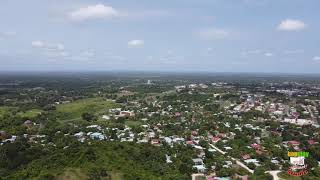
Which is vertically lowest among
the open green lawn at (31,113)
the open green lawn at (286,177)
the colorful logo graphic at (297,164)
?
the open green lawn at (286,177)

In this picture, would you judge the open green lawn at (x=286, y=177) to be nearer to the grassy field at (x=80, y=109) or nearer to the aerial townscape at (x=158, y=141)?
the aerial townscape at (x=158, y=141)

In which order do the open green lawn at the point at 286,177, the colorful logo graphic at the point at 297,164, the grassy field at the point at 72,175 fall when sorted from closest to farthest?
the grassy field at the point at 72,175, the open green lawn at the point at 286,177, the colorful logo graphic at the point at 297,164

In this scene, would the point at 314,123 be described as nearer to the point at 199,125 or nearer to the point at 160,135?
the point at 199,125

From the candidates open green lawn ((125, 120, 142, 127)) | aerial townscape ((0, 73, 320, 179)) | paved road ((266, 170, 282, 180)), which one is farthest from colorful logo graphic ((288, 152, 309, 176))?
open green lawn ((125, 120, 142, 127))

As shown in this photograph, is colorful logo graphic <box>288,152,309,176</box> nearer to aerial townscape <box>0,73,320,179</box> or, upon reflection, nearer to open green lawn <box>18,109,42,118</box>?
aerial townscape <box>0,73,320,179</box>

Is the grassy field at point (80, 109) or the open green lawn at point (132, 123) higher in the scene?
the grassy field at point (80, 109)

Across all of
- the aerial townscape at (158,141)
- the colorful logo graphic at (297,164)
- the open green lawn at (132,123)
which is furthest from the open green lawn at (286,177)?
the open green lawn at (132,123)

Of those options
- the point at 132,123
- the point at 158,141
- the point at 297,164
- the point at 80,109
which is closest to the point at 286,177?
the point at 297,164

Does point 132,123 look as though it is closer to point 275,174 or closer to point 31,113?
point 31,113
